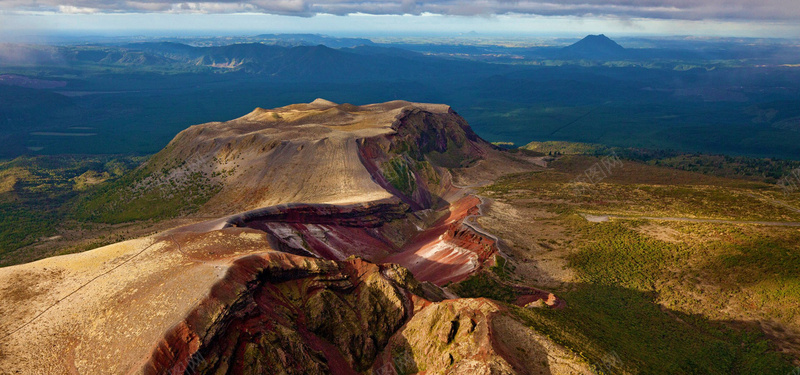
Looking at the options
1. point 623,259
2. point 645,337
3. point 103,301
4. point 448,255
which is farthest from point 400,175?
point 103,301

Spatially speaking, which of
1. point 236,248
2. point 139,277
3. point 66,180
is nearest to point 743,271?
point 236,248

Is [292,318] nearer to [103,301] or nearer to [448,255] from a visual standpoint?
[103,301]

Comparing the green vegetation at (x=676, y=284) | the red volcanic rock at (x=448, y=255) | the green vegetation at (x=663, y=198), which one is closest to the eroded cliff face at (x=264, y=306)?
the red volcanic rock at (x=448, y=255)

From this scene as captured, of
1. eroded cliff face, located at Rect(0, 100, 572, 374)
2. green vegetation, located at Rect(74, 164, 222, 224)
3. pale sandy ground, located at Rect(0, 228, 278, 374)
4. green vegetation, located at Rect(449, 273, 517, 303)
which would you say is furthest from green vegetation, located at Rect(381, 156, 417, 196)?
pale sandy ground, located at Rect(0, 228, 278, 374)

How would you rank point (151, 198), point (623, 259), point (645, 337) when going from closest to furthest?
point (645, 337) → point (623, 259) → point (151, 198)

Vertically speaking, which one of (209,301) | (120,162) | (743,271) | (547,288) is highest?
(209,301)

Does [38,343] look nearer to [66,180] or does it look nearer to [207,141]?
[207,141]

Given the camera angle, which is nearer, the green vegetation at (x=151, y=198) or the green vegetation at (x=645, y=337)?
the green vegetation at (x=645, y=337)

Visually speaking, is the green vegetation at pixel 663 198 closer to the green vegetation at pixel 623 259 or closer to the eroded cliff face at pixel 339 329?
the green vegetation at pixel 623 259

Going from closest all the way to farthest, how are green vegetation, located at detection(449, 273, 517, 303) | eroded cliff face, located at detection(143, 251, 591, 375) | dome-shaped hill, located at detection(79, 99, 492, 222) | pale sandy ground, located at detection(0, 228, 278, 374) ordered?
pale sandy ground, located at detection(0, 228, 278, 374) < eroded cliff face, located at detection(143, 251, 591, 375) < green vegetation, located at detection(449, 273, 517, 303) < dome-shaped hill, located at detection(79, 99, 492, 222)

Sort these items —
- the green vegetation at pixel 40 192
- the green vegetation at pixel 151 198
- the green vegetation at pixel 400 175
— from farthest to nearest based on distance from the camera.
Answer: the green vegetation at pixel 400 175 → the green vegetation at pixel 151 198 → the green vegetation at pixel 40 192

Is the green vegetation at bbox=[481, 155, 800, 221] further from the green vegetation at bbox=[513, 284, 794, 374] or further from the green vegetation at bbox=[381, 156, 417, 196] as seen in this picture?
the green vegetation at bbox=[513, 284, 794, 374]
